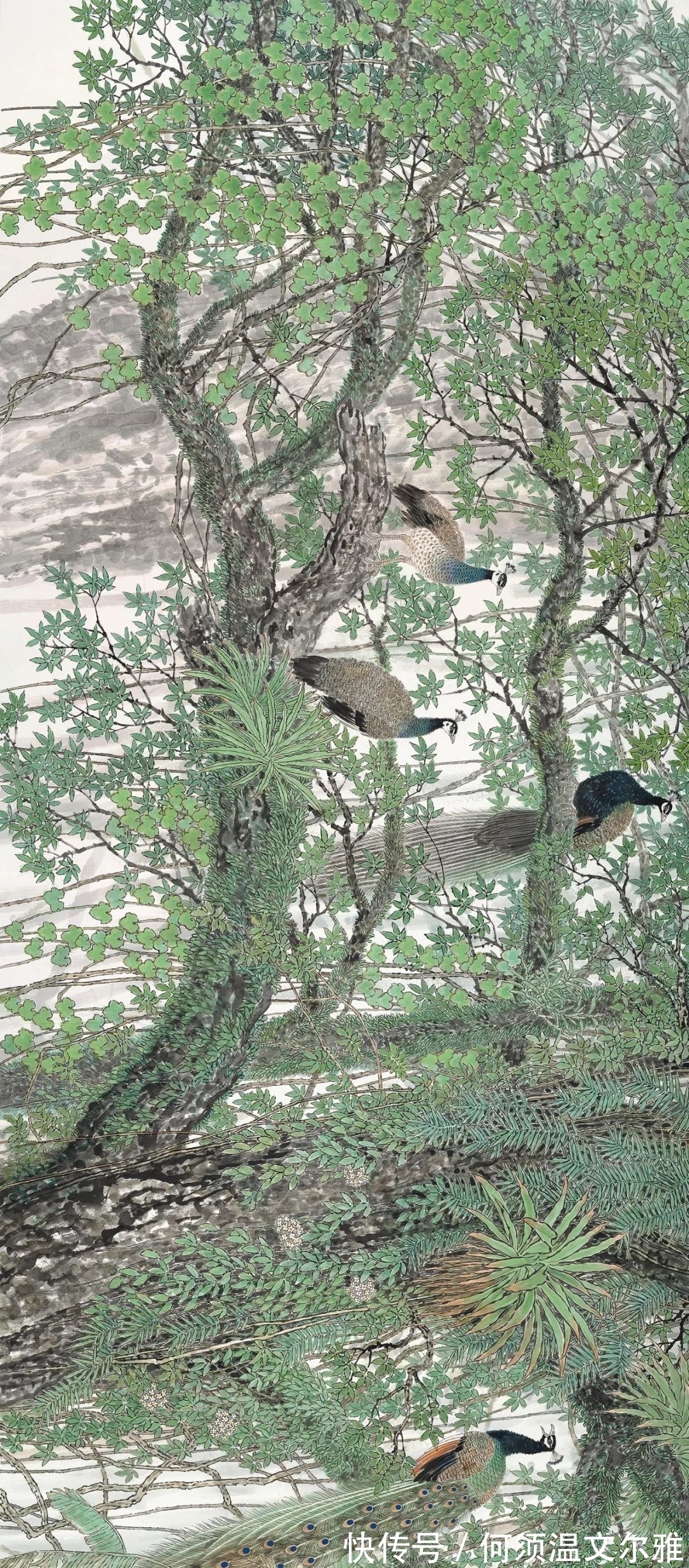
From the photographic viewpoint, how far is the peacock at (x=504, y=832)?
1.36 m

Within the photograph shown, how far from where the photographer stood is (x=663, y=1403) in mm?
1348

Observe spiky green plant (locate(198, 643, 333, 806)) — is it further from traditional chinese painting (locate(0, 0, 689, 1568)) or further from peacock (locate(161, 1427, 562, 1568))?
peacock (locate(161, 1427, 562, 1568))

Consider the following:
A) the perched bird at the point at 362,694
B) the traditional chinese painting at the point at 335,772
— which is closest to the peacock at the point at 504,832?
the traditional chinese painting at the point at 335,772

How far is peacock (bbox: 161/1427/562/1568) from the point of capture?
127 centimetres

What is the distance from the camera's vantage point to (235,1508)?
1271 mm

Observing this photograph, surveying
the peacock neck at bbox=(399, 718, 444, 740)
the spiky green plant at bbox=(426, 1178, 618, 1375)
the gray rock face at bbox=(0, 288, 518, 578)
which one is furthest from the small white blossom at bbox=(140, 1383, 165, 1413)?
the gray rock face at bbox=(0, 288, 518, 578)

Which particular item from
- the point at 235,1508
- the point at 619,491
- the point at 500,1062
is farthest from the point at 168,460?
the point at 235,1508

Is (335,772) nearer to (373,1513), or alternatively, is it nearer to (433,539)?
(433,539)

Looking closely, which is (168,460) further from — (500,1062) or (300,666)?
(500,1062)

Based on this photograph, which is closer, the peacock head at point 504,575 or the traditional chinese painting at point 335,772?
the traditional chinese painting at point 335,772

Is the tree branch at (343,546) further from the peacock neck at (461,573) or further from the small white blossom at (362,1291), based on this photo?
the small white blossom at (362,1291)

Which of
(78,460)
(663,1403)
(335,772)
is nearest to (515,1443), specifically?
(663,1403)

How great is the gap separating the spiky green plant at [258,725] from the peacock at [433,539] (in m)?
0.21

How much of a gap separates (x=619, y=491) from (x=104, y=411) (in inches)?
24.9
